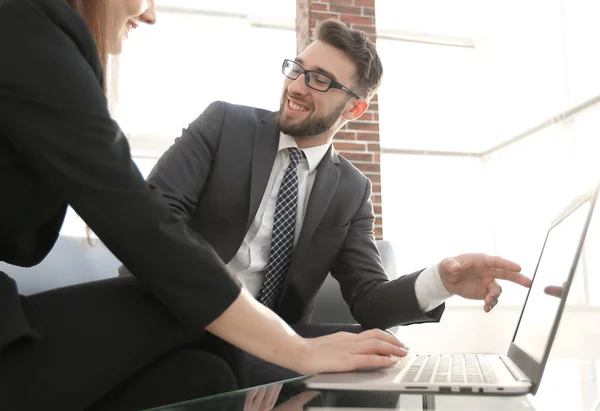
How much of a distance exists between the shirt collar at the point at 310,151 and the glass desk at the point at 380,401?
1.25 m

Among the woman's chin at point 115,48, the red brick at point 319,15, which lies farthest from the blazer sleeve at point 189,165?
the red brick at point 319,15

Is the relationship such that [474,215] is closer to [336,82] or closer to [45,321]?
[336,82]

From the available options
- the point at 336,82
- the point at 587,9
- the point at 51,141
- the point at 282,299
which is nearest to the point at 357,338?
the point at 51,141

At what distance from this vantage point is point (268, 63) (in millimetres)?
5344

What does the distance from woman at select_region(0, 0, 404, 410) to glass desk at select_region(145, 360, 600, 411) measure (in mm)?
72

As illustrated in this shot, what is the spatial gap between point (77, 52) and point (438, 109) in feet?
17.9

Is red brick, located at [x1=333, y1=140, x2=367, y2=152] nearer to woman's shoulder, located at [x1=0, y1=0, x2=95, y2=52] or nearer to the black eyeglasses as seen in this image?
the black eyeglasses

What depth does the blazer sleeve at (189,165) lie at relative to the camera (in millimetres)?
1693

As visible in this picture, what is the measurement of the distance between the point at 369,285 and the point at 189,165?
0.68 m

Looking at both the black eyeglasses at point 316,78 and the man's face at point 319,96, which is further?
the black eyeglasses at point 316,78

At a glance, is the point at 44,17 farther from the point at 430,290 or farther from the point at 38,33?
the point at 430,290

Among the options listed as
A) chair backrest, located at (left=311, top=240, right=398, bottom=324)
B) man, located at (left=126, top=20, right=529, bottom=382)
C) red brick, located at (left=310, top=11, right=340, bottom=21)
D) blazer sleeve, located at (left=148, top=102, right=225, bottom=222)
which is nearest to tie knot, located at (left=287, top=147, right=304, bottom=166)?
man, located at (left=126, top=20, right=529, bottom=382)

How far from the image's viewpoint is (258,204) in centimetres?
175

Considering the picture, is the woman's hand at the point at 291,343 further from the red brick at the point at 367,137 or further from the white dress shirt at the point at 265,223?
the red brick at the point at 367,137
